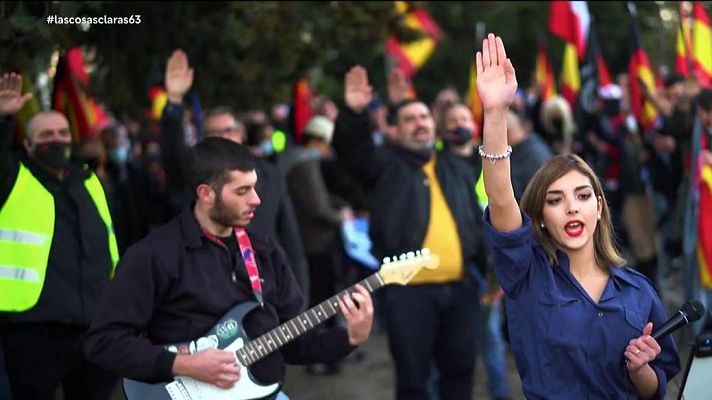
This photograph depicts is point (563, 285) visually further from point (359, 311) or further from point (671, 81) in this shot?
point (671, 81)

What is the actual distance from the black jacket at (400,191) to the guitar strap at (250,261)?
5.08ft

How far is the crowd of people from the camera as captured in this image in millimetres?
3420

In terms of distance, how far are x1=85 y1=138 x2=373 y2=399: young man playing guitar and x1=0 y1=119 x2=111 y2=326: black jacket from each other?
0.97m

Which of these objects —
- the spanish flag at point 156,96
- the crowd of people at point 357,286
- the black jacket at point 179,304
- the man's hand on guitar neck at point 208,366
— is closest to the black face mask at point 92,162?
the crowd of people at point 357,286

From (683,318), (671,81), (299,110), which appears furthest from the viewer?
(299,110)

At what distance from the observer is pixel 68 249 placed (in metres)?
5.11

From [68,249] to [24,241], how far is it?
23cm

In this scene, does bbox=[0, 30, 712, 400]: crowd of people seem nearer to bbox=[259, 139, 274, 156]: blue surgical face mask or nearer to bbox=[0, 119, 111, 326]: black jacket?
bbox=[0, 119, 111, 326]: black jacket

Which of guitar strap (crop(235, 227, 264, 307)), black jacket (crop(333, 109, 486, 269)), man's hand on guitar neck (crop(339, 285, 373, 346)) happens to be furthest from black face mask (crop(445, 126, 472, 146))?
man's hand on guitar neck (crop(339, 285, 373, 346))

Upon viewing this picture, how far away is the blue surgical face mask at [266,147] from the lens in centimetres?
887

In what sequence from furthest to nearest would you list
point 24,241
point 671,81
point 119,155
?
point 119,155, point 671,81, point 24,241

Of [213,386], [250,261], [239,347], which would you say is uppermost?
[250,261]

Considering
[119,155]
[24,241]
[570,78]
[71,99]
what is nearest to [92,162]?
[71,99]

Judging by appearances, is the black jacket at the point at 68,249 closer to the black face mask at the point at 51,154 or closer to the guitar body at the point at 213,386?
the black face mask at the point at 51,154
